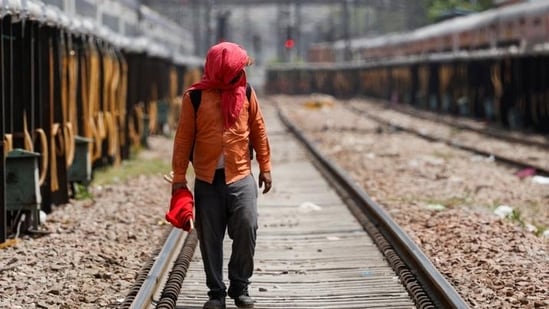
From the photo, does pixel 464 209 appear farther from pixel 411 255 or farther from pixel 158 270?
Result: pixel 158 270

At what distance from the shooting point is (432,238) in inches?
380

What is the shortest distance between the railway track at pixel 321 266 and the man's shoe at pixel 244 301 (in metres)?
0.27

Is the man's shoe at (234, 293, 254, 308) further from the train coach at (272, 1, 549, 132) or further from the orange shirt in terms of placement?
the train coach at (272, 1, 549, 132)

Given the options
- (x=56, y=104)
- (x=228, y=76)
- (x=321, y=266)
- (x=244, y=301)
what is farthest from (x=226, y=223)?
(x=56, y=104)

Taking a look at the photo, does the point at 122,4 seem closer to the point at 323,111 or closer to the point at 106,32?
the point at 106,32

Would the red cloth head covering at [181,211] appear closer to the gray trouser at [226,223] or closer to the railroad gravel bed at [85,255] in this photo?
the gray trouser at [226,223]

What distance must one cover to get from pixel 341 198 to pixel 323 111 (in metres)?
31.5

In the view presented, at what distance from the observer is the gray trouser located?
21.2 ft

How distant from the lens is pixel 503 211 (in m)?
12.0

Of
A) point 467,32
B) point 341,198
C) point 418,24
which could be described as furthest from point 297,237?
point 418,24

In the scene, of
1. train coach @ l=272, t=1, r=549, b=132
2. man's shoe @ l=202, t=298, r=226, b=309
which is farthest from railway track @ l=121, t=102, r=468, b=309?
train coach @ l=272, t=1, r=549, b=132

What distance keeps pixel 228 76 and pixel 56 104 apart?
656 cm

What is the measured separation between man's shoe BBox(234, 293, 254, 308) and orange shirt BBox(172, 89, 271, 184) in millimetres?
800

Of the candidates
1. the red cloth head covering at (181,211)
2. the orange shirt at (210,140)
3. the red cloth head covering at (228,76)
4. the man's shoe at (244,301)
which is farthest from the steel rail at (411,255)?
the red cloth head covering at (228,76)
